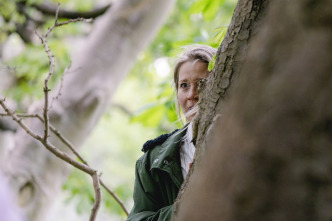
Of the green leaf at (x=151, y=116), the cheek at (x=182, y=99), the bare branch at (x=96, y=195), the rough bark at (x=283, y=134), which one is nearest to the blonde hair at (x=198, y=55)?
the cheek at (x=182, y=99)

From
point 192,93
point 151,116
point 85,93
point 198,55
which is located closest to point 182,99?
point 192,93

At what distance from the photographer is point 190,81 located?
1603 millimetres

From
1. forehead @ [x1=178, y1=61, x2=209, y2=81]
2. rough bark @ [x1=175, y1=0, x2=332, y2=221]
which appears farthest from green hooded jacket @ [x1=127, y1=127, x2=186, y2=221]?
rough bark @ [x1=175, y1=0, x2=332, y2=221]

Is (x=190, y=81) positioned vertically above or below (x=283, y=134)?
above

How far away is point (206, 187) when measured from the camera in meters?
0.51

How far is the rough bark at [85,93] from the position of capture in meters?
2.96

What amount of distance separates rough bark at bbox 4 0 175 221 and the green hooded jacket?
1.53 meters

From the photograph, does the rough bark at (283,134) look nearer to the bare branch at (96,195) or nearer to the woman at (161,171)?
the woman at (161,171)

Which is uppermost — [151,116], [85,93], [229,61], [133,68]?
[133,68]

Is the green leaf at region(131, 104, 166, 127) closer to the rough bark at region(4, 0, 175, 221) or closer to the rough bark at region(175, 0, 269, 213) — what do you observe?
the rough bark at region(4, 0, 175, 221)

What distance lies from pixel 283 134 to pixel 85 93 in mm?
2812

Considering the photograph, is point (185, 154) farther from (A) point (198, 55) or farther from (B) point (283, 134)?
(B) point (283, 134)

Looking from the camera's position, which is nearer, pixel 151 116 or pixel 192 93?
pixel 192 93

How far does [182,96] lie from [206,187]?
111 cm
